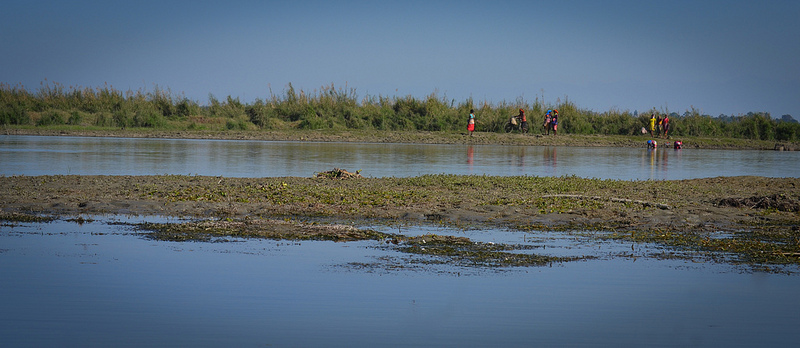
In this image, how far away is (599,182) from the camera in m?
17.8

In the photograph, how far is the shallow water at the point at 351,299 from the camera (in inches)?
250

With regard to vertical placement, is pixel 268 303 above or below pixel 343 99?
below

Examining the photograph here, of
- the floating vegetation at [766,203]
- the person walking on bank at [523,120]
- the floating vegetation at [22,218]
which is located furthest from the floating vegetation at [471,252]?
the person walking on bank at [523,120]

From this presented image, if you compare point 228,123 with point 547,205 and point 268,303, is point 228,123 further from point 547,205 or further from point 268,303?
point 268,303

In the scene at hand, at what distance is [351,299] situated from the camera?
24.4 feet

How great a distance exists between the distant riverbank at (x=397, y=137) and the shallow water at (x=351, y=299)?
119 feet

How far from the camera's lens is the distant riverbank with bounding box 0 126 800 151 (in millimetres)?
44812

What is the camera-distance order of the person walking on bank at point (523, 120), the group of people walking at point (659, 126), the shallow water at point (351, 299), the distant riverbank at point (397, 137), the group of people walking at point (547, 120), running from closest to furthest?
1. the shallow water at point (351, 299)
2. the distant riverbank at point (397, 137)
3. the group of people walking at point (547, 120)
4. the person walking on bank at point (523, 120)
5. the group of people walking at point (659, 126)

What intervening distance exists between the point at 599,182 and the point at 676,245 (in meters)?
7.25

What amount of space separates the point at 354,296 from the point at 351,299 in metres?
0.12

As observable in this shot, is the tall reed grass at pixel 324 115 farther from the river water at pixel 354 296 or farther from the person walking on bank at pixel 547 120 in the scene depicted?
the river water at pixel 354 296

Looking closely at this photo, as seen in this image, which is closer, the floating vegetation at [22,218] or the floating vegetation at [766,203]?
the floating vegetation at [22,218]

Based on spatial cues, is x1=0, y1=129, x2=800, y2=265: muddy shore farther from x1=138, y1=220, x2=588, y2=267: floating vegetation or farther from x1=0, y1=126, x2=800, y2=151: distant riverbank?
x1=0, y1=126, x2=800, y2=151: distant riverbank

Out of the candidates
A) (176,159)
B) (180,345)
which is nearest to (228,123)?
(176,159)
